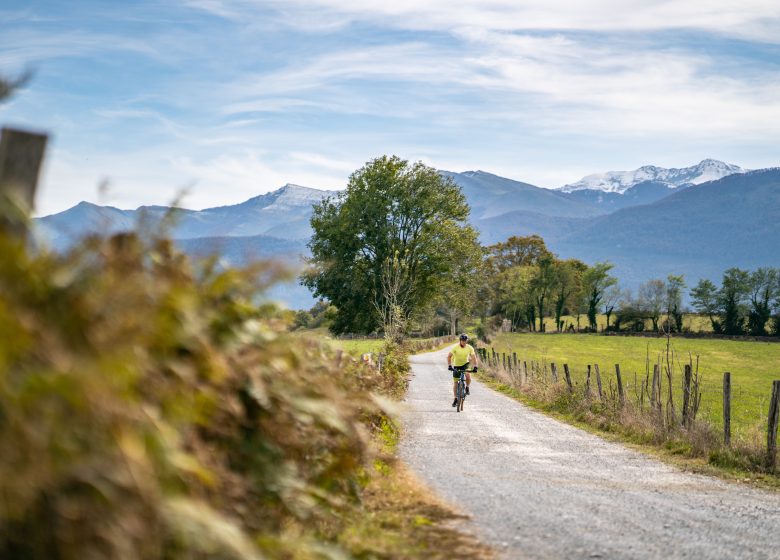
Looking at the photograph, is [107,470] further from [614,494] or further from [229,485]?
[614,494]

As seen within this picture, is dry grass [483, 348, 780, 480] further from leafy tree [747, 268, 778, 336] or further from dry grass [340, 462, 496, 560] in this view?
leafy tree [747, 268, 778, 336]

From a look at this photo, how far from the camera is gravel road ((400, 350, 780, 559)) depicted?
7645 mm

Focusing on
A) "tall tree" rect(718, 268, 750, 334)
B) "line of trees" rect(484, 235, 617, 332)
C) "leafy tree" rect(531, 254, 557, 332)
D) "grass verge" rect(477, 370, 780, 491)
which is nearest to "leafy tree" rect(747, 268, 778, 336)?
"tall tree" rect(718, 268, 750, 334)

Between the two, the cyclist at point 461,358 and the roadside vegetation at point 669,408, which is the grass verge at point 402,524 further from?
the cyclist at point 461,358

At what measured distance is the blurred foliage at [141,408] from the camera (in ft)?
7.90

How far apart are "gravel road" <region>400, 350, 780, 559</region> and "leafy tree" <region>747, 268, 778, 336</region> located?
99130 millimetres

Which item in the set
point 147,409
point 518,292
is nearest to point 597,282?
point 518,292

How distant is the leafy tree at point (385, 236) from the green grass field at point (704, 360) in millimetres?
8890

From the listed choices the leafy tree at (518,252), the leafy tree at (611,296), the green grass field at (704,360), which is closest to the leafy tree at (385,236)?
the green grass field at (704,360)

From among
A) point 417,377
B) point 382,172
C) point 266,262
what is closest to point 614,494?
point 266,262

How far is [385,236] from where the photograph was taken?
198ft

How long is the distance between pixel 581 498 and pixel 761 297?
126909mm

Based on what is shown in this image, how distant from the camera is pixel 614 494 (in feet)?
35.8

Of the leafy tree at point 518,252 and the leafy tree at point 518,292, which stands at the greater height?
the leafy tree at point 518,252
